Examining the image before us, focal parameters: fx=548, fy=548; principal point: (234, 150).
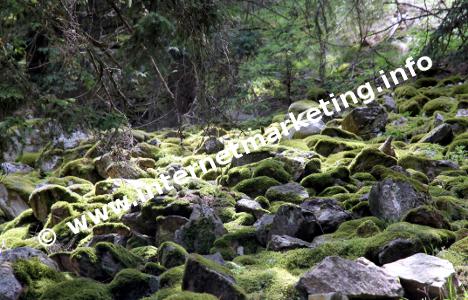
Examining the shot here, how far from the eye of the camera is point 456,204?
16.7 ft

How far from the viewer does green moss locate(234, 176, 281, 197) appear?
21.4 ft

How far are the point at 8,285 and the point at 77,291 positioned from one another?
0.48m

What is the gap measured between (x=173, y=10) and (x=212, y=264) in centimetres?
242

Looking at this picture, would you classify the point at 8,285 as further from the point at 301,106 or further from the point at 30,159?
the point at 301,106

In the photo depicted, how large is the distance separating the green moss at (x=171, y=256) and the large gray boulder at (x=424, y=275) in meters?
1.68

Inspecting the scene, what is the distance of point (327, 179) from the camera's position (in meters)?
6.34

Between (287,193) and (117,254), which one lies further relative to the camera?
(287,193)

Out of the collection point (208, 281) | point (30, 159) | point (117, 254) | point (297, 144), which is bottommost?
point (297, 144)

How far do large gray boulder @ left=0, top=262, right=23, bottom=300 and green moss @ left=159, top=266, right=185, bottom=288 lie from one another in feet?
3.16

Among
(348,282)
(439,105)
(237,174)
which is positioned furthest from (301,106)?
(348,282)

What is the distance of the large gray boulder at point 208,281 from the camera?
10.8ft

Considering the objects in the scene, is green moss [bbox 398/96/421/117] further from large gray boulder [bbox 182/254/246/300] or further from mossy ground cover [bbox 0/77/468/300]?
large gray boulder [bbox 182/254/246/300]

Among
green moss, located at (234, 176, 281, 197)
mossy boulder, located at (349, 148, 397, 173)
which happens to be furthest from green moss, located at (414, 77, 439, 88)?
green moss, located at (234, 176, 281, 197)

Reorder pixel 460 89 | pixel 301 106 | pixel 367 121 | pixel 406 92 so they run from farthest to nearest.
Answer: pixel 301 106, pixel 406 92, pixel 460 89, pixel 367 121
